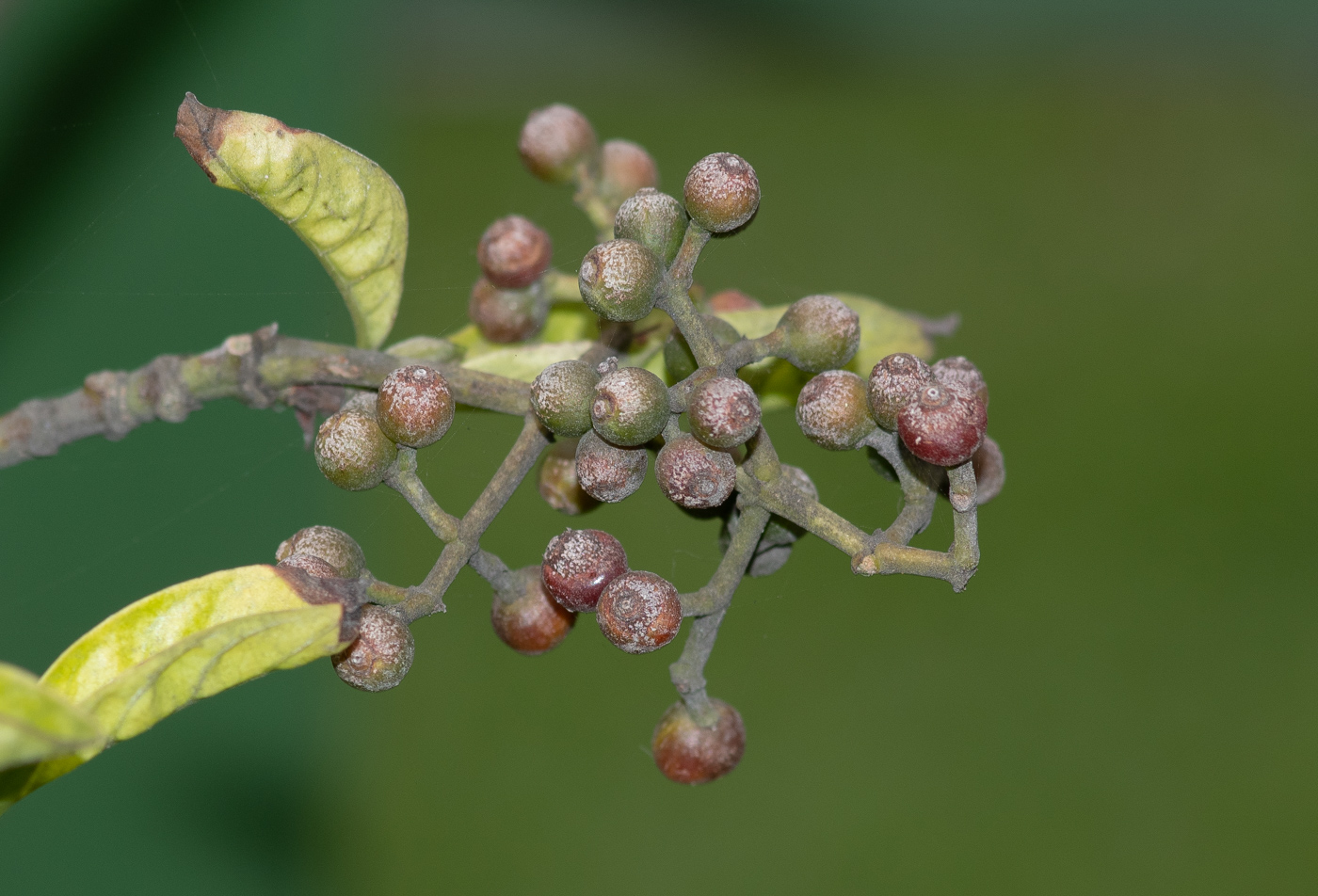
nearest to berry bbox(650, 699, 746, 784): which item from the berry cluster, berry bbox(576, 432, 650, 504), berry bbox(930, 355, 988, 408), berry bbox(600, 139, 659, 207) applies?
the berry cluster

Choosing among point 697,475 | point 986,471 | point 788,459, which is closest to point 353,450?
point 697,475

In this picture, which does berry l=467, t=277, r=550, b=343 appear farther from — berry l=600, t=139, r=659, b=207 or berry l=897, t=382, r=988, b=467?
berry l=897, t=382, r=988, b=467

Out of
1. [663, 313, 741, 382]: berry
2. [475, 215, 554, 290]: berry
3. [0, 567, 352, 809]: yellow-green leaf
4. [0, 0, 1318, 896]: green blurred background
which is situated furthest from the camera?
[0, 0, 1318, 896]: green blurred background

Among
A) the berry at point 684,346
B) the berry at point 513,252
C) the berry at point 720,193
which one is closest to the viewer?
the berry at point 720,193

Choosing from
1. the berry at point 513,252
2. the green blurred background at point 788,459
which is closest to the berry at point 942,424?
the berry at point 513,252

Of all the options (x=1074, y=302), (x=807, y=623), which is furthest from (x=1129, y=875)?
(x=1074, y=302)

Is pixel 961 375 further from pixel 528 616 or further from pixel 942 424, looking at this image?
pixel 528 616

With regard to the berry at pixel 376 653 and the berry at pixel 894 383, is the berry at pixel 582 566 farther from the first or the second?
the berry at pixel 894 383
